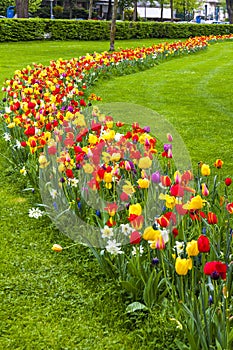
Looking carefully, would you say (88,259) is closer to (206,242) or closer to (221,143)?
(206,242)

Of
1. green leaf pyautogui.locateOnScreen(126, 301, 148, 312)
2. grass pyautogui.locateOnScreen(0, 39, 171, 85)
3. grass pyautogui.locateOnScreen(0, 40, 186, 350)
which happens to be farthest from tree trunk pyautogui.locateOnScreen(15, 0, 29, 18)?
green leaf pyautogui.locateOnScreen(126, 301, 148, 312)

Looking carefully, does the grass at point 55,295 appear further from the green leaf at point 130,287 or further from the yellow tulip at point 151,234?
the yellow tulip at point 151,234

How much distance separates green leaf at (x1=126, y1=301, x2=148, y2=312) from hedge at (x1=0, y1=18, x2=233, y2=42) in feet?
75.5

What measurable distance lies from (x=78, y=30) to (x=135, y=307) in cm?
2558

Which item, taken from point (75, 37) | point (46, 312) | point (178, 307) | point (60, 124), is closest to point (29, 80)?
point (60, 124)

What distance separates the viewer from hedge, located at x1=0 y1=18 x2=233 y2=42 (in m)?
25.5

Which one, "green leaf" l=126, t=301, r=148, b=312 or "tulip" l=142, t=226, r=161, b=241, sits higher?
"tulip" l=142, t=226, r=161, b=241

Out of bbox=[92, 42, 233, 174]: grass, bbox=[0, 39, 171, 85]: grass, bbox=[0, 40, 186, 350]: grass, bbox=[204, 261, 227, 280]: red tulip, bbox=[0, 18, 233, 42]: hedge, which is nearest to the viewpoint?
bbox=[204, 261, 227, 280]: red tulip

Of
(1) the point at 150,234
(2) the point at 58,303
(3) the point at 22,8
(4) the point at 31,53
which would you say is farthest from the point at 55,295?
(3) the point at 22,8

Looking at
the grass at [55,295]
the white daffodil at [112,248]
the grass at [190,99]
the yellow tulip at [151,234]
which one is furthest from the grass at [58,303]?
the grass at [190,99]

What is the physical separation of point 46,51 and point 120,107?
1253 cm

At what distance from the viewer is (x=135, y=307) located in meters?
3.17

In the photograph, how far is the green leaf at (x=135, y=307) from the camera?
3147 mm

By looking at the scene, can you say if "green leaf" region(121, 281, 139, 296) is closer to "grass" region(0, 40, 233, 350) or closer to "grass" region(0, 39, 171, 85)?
"grass" region(0, 40, 233, 350)
